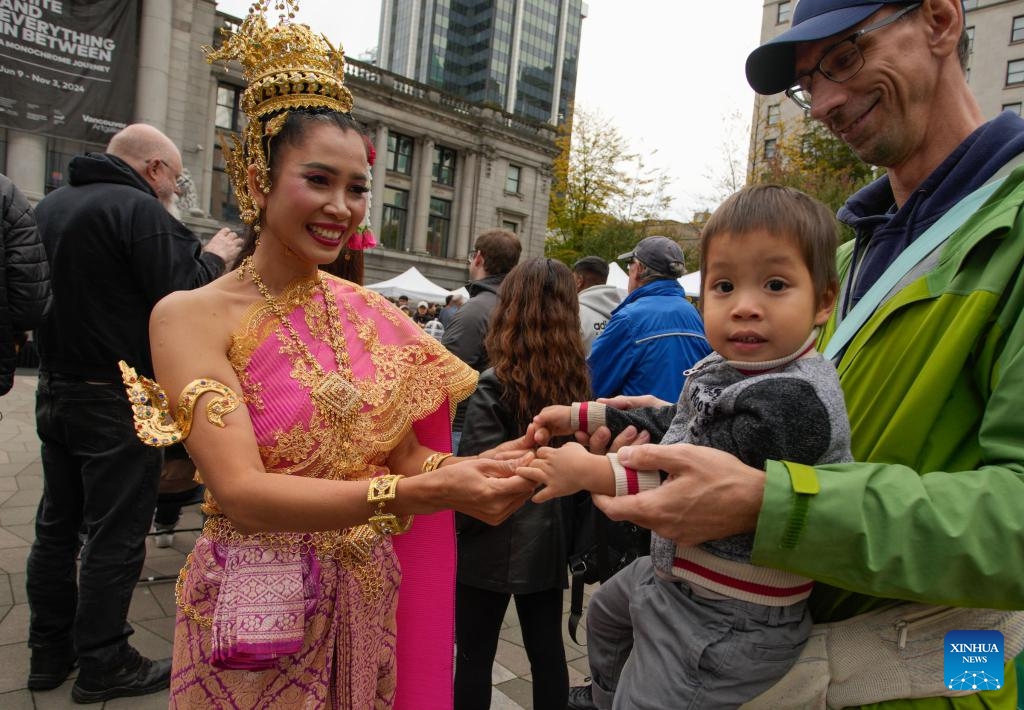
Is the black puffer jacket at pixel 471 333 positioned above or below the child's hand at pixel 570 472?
above

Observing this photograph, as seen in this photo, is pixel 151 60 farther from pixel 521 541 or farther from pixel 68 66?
pixel 521 541

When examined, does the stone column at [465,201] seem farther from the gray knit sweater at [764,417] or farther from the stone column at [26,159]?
the gray knit sweater at [764,417]

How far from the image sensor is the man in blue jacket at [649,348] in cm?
375

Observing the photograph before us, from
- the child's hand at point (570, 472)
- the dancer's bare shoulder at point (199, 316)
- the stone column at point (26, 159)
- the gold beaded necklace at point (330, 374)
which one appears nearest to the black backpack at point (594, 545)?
the gold beaded necklace at point (330, 374)

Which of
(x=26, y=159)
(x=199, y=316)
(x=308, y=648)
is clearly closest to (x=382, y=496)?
(x=308, y=648)

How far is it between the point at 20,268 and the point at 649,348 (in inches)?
125

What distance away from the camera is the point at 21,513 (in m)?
5.19

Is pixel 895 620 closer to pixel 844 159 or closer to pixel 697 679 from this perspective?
pixel 697 679

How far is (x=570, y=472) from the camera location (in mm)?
1276

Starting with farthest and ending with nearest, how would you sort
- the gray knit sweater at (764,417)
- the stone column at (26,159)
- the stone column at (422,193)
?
the stone column at (422,193) → the stone column at (26,159) → the gray knit sweater at (764,417)

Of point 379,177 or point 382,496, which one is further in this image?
point 379,177

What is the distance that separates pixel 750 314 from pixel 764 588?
534 millimetres

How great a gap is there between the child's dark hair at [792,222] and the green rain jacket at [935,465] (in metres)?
0.14

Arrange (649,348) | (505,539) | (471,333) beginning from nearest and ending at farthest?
1. (505,539)
2. (649,348)
3. (471,333)
